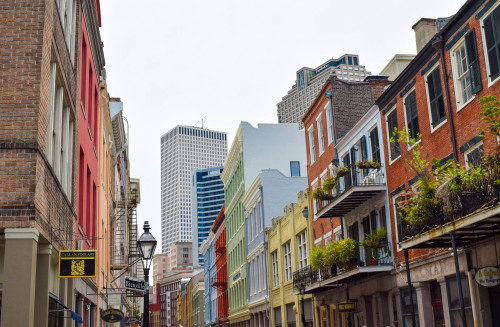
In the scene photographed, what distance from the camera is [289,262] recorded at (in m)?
35.3

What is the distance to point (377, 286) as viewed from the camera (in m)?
23.3

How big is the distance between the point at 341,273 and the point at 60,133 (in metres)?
14.6

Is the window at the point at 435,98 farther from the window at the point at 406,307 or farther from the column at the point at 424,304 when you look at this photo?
the window at the point at 406,307

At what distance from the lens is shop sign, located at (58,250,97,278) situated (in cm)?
1186

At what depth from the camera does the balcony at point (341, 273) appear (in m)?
22.2

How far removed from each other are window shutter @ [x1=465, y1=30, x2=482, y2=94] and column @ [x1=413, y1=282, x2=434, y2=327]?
677 cm

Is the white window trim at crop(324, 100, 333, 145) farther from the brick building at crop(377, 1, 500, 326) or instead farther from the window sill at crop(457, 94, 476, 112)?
the window sill at crop(457, 94, 476, 112)

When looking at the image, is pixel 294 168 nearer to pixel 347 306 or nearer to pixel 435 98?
pixel 347 306

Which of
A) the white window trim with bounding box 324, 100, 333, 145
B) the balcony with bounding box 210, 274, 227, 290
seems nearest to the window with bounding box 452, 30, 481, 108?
the white window trim with bounding box 324, 100, 333, 145

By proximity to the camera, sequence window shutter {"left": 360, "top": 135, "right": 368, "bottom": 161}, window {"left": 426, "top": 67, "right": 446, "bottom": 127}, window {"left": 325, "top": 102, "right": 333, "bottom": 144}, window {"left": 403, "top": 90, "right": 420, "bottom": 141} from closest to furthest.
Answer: window {"left": 426, "top": 67, "right": 446, "bottom": 127}
window {"left": 403, "top": 90, "right": 420, "bottom": 141}
window shutter {"left": 360, "top": 135, "right": 368, "bottom": 161}
window {"left": 325, "top": 102, "right": 333, "bottom": 144}

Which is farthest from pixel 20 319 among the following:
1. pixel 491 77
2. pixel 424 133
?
pixel 424 133

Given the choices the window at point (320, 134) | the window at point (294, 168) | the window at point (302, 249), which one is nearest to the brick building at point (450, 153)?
the window at point (320, 134)

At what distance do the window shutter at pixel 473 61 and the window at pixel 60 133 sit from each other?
33.3 feet

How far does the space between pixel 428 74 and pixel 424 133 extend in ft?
5.99
